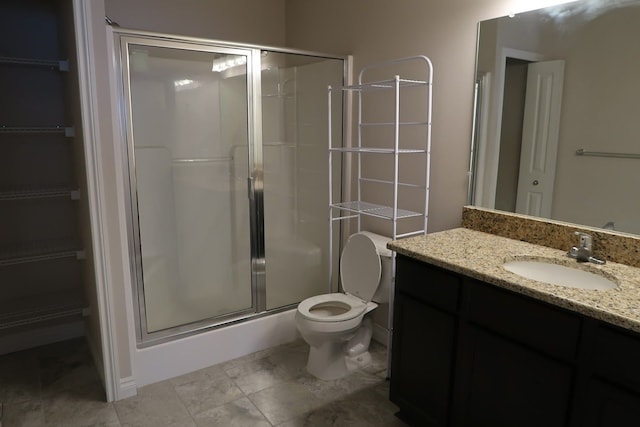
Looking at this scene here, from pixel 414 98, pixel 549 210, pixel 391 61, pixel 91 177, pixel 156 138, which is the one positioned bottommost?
pixel 549 210

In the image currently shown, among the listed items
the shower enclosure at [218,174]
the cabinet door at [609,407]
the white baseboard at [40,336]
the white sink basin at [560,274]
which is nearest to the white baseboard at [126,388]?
the shower enclosure at [218,174]

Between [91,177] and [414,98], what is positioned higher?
[414,98]

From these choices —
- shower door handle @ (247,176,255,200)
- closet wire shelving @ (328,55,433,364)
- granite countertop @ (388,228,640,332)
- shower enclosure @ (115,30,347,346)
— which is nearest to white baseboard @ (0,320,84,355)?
shower enclosure @ (115,30,347,346)

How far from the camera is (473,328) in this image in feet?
5.57

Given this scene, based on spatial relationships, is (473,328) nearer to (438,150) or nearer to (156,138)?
(438,150)

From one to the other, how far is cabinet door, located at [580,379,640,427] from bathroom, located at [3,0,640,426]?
4.00 ft

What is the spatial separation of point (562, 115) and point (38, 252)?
296cm

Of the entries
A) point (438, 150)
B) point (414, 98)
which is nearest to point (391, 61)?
point (414, 98)

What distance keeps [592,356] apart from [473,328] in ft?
1.41

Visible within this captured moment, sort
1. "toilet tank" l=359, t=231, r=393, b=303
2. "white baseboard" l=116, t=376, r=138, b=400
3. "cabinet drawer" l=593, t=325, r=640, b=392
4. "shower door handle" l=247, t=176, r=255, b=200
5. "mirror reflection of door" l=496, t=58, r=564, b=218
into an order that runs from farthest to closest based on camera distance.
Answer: "shower door handle" l=247, t=176, r=255, b=200 → "toilet tank" l=359, t=231, r=393, b=303 → "white baseboard" l=116, t=376, r=138, b=400 → "mirror reflection of door" l=496, t=58, r=564, b=218 → "cabinet drawer" l=593, t=325, r=640, b=392

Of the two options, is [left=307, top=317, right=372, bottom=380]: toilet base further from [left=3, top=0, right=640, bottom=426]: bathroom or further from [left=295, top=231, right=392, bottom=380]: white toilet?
[left=3, top=0, right=640, bottom=426]: bathroom

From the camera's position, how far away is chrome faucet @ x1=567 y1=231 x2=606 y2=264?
1763 mm

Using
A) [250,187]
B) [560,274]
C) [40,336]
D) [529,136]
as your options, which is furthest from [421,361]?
[40,336]

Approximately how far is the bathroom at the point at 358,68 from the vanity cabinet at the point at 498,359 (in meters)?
0.76
